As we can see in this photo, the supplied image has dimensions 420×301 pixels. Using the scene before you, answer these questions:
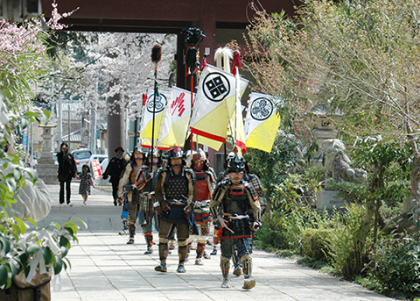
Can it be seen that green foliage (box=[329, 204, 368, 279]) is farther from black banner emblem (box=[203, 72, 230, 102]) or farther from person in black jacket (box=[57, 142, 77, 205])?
person in black jacket (box=[57, 142, 77, 205])

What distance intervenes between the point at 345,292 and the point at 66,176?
1324 centimetres

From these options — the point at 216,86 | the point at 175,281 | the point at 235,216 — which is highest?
the point at 216,86

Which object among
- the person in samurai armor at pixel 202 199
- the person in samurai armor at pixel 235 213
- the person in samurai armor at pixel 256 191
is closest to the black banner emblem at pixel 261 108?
the person in samurai armor at pixel 202 199

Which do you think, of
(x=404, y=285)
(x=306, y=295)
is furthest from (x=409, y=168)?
(x=306, y=295)

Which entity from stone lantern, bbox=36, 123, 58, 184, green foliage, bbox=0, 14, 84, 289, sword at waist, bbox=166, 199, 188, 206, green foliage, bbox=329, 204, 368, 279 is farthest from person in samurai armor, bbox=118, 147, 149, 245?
stone lantern, bbox=36, 123, 58, 184

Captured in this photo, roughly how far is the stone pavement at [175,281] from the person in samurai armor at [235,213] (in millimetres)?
498

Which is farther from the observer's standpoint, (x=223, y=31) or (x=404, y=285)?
(x=223, y=31)

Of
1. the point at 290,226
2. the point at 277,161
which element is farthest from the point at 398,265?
the point at 277,161

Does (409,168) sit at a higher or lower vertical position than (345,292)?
higher

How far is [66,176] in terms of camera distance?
1981 centimetres

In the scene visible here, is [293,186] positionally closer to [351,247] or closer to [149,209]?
[149,209]

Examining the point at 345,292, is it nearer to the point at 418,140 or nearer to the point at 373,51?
the point at 418,140

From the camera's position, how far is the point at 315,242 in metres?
10.6

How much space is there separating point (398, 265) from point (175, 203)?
3434mm
